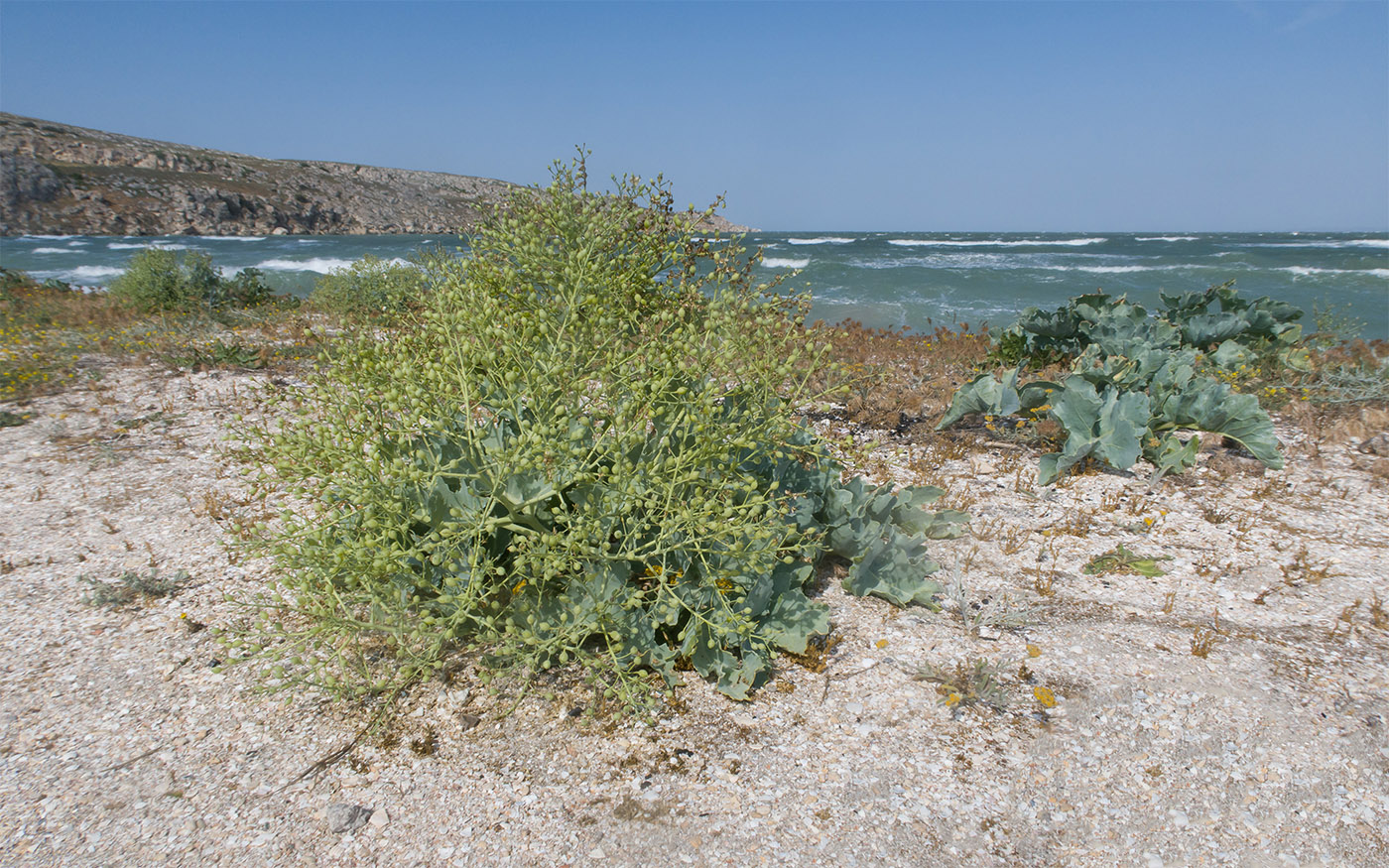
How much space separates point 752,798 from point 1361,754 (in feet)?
6.62

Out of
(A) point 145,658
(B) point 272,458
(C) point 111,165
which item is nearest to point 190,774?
(A) point 145,658

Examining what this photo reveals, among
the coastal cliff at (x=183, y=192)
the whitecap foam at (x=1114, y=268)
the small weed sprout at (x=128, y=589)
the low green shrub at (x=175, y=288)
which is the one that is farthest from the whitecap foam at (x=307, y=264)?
the whitecap foam at (x=1114, y=268)

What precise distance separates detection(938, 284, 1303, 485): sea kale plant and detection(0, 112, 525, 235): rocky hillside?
38.6 metres

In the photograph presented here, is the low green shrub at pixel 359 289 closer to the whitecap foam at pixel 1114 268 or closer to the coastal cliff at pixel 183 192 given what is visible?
the whitecap foam at pixel 1114 268

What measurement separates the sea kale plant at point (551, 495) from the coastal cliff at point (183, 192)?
1415 inches

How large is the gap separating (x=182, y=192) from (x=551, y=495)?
64.9m

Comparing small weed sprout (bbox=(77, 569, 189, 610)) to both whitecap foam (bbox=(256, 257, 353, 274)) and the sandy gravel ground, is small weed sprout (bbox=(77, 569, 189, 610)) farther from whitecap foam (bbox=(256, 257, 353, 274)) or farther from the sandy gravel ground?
whitecap foam (bbox=(256, 257, 353, 274))

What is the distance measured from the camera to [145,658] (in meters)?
2.79

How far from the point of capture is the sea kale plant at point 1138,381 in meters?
4.52

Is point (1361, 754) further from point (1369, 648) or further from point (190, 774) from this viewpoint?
point (190, 774)

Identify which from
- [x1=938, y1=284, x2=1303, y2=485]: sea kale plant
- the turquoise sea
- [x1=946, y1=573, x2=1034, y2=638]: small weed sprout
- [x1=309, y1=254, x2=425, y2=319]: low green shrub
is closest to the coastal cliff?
the turquoise sea

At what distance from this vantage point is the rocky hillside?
46.2 meters

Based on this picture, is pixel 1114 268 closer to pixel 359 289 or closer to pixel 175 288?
pixel 359 289

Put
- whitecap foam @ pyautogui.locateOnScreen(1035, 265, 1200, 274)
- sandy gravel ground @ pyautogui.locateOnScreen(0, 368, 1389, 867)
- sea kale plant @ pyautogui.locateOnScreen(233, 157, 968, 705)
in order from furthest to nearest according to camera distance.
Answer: whitecap foam @ pyautogui.locateOnScreen(1035, 265, 1200, 274) < sea kale plant @ pyautogui.locateOnScreen(233, 157, 968, 705) < sandy gravel ground @ pyautogui.locateOnScreen(0, 368, 1389, 867)
